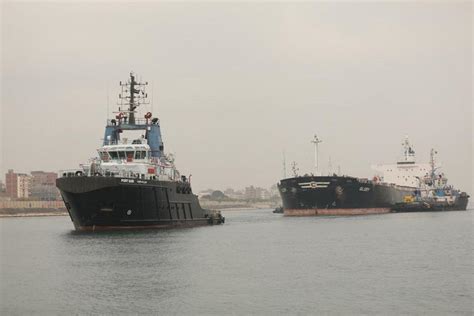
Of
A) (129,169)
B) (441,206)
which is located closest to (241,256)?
(129,169)

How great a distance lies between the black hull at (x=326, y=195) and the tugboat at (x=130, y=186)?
24.6 meters

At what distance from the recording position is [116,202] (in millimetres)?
45031

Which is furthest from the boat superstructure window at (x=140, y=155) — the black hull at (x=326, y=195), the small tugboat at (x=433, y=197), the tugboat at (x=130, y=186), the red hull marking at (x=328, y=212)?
the small tugboat at (x=433, y=197)

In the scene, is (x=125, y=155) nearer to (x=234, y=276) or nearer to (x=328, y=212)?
(x=234, y=276)

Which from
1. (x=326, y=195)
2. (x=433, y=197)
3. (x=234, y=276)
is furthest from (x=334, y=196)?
(x=234, y=276)

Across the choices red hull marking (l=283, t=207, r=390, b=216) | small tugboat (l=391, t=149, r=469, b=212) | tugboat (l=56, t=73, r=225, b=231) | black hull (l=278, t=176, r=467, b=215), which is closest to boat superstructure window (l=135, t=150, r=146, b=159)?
tugboat (l=56, t=73, r=225, b=231)

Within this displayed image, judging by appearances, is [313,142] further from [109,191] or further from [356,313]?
[356,313]

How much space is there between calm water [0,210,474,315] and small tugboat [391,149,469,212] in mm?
58801

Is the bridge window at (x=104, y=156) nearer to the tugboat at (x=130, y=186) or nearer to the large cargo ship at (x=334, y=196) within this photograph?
the tugboat at (x=130, y=186)

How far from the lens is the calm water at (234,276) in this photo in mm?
22125

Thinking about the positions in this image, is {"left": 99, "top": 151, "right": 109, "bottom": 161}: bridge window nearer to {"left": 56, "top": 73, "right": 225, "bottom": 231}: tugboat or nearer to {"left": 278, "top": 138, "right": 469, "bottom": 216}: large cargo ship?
{"left": 56, "top": 73, "right": 225, "bottom": 231}: tugboat

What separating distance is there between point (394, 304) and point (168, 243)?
19916mm

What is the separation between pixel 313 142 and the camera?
97.5m

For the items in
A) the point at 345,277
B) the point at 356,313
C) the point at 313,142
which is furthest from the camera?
the point at 313,142
